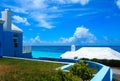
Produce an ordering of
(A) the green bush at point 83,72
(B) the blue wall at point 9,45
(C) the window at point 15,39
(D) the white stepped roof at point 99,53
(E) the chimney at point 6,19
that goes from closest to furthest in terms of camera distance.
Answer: (A) the green bush at point 83,72 → (B) the blue wall at point 9,45 → (E) the chimney at point 6,19 → (D) the white stepped roof at point 99,53 → (C) the window at point 15,39

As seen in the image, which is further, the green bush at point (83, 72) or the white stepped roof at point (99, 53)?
the white stepped roof at point (99, 53)

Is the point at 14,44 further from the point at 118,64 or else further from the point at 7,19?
the point at 118,64

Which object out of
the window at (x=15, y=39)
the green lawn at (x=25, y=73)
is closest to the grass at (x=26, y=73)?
the green lawn at (x=25, y=73)

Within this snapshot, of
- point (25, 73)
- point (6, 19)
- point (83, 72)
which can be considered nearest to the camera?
point (83, 72)

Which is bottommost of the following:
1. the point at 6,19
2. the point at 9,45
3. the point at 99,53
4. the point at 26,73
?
the point at 26,73

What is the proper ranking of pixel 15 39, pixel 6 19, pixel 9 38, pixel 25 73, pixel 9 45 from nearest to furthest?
pixel 25 73 < pixel 6 19 < pixel 9 45 < pixel 9 38 < pixel 15 39

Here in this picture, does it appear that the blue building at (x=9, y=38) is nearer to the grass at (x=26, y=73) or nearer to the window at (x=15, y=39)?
the window at (x=15, y=39)

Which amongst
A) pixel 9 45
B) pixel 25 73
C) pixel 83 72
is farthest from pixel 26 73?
pixel 9 45

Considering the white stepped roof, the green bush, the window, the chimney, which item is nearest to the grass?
the green bush

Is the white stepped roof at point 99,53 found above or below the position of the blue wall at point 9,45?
below

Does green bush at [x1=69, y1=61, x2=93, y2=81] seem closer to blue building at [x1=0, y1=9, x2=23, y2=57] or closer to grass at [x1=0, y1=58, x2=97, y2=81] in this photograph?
grass at [x1=0, y1=58, x2=97, y2=81]

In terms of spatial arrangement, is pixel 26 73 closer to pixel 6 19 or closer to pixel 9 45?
pixel 9 45

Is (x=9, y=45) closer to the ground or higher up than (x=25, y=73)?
higher up

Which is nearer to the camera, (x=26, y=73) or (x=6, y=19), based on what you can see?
(x=26, y=73)
